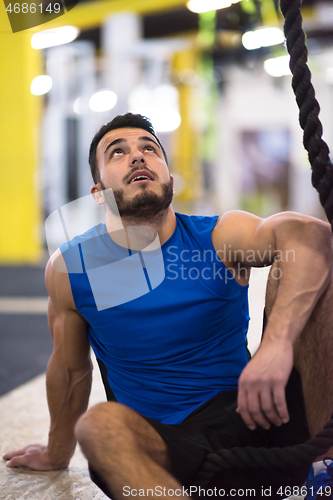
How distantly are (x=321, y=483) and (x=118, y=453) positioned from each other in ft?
1.61

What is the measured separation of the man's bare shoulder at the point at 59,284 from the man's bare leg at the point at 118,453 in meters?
0.34

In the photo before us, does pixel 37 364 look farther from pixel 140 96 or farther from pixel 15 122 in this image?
pixel 140 96

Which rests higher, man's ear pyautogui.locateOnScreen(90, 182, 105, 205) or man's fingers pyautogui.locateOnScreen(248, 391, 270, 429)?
man's ear pyautogui.locateOnScreen(90, 182, 105, 205)

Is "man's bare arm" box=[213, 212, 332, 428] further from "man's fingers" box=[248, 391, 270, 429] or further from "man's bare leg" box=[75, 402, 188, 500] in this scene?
"man's bare leg" box=[75, 402, 188, 500]

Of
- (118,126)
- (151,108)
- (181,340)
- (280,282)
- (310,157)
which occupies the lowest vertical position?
(181,340)

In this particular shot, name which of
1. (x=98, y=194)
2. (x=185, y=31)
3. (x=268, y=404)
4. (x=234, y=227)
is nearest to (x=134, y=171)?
(x=98, y=194)

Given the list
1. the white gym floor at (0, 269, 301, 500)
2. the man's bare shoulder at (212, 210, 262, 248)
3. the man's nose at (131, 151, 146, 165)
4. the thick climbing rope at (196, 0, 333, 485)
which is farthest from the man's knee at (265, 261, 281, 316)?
the white gym floor at (0, 269, 301, 500)

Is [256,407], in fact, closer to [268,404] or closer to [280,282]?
[268,404]

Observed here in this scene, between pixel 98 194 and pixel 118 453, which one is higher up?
pixel 98 194

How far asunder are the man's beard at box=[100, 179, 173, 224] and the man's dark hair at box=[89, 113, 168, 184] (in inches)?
6.1

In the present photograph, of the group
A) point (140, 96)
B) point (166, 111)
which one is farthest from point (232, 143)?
point (140, 96)

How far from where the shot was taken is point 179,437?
3.44 ft

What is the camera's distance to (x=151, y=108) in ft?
28.6

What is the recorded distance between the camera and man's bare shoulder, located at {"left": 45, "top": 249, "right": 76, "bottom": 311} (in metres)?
1.23
